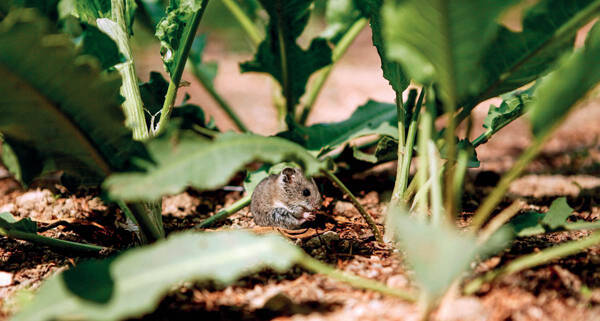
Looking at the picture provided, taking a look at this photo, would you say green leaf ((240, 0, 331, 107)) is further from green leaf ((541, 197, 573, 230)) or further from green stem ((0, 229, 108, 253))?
green leaf ((541, 197, 573, 230))

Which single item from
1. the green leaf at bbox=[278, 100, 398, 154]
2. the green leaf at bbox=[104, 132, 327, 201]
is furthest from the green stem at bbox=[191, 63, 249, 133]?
the green leaf at bbox=[104, 132, 327, 201]

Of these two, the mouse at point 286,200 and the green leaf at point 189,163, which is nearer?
the green leaf at point 189,163

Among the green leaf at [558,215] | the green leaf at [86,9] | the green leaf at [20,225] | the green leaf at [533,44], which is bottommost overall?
the green leaf at [20,225]

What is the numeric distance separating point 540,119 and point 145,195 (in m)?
0.92

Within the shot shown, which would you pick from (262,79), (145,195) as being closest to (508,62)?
(145,195)

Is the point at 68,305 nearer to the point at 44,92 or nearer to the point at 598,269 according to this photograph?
the point at 44,92

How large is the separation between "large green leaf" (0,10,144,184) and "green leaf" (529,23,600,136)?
38.3 inches

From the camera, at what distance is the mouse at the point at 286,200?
2068mm

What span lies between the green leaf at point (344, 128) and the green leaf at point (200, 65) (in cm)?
89

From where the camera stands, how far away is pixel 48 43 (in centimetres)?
115

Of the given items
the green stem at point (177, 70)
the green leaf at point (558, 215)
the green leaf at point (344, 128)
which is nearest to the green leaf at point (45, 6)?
the green stem at point (177, 70)

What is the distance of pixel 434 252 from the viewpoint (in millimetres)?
928

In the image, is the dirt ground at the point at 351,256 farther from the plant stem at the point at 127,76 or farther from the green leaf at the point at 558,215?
the plant stem at the point at 127,76

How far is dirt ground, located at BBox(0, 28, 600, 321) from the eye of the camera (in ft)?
3.87
